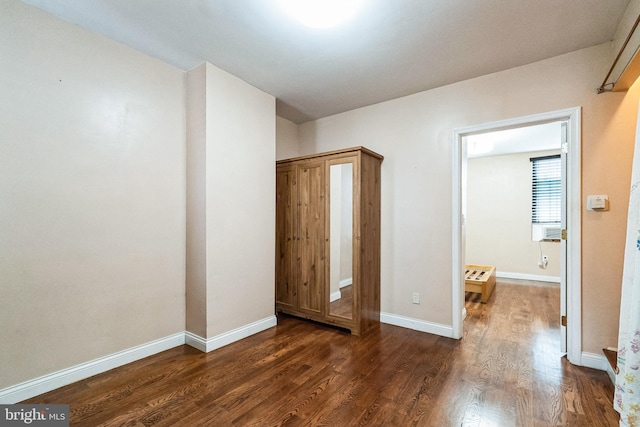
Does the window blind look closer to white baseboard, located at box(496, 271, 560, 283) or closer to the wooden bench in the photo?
white baseboard, located at box(496, 271, 560, 283)

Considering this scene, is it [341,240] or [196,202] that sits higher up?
[196,202]

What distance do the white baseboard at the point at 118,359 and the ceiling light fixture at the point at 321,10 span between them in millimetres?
2738

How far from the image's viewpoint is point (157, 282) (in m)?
2.52

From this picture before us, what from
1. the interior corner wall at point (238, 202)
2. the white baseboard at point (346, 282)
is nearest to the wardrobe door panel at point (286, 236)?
the interior corner wall at point (238, 202)

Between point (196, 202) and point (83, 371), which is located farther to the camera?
point (196, 202)

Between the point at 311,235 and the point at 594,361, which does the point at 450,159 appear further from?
the point at 594,361

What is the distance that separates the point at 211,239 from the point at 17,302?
1281mm

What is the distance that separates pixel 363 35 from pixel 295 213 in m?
1.95

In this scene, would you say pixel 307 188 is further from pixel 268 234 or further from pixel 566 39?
pixel 566 39

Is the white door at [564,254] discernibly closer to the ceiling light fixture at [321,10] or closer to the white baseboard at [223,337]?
the ceiling light fixture at [321,10]

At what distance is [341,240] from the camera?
3062 millimetres

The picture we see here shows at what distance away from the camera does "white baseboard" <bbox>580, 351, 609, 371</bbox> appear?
218 centimetres

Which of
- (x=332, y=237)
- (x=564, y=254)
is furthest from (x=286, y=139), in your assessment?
(x=564, y=254)

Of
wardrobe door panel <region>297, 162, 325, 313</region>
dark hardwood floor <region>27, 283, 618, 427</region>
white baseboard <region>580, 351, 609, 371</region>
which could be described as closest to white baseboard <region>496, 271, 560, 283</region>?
dark hardwood floor <region>27, 283, 618, 427</region>
